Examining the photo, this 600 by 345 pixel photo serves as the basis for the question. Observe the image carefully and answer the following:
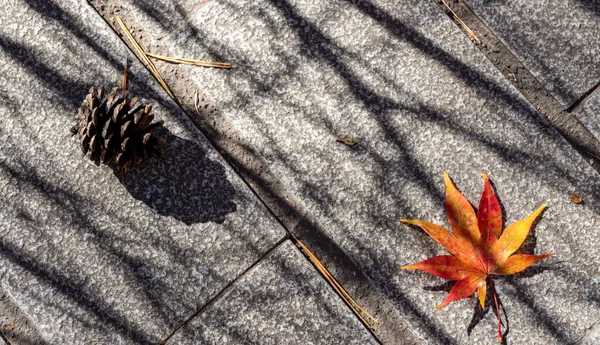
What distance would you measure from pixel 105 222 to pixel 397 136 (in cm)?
92

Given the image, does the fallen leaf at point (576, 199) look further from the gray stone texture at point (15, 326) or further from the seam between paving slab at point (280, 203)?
the gray stone texture at point (15, 326)

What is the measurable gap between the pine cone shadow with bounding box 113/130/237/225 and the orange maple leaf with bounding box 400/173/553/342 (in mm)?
603

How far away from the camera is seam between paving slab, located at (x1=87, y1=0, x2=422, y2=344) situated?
1.67 m

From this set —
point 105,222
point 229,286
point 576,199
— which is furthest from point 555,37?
point 105,222

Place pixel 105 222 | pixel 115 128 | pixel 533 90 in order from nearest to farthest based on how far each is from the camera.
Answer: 1. pixel 115 128
2. pixel 105 222
3. pixel 533 90

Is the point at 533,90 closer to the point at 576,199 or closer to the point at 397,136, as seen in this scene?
the point at 576,199

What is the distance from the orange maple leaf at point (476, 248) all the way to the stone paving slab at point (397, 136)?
0.05m

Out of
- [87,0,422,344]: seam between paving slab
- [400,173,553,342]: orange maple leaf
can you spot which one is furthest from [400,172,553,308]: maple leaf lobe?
[87,0,422,344]: seam between paving slab

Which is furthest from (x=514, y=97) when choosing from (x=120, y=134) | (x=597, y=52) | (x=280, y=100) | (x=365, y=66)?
(x=120, y=134)

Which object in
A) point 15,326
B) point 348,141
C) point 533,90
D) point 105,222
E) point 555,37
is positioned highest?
point 555,37

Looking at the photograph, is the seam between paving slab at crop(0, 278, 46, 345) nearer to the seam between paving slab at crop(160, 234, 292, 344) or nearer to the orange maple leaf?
the seam between paving slab at crop(160, 234, 292, 344)

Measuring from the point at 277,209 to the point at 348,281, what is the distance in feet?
1.00

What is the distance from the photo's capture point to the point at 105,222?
1.68 m

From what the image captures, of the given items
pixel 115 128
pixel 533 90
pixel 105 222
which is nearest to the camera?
pixel 115 128
